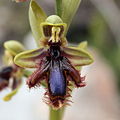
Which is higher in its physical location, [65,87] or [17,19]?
[65,87]

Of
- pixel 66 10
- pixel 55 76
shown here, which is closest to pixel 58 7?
pixel 66 10

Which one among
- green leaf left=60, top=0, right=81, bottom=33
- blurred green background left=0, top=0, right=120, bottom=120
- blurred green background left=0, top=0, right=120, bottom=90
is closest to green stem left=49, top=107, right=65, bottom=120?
green leaf left=60, top=0, right=81, bottom=33

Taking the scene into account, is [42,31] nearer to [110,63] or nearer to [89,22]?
[110,63]

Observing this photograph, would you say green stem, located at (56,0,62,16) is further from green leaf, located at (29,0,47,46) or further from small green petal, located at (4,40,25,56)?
small green petal, located at (4,40,25,56)

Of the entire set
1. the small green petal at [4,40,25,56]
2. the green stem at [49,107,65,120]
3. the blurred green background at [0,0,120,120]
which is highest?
the small green petal at [4,40,25,56]

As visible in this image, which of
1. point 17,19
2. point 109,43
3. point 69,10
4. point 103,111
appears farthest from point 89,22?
point 69,10

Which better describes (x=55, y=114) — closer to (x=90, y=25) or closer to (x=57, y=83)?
(x=57, y=83)

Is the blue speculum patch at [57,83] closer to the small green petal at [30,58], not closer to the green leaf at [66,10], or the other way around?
the small green petal at [30,58]

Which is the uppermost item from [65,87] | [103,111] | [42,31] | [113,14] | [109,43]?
[42,31]
